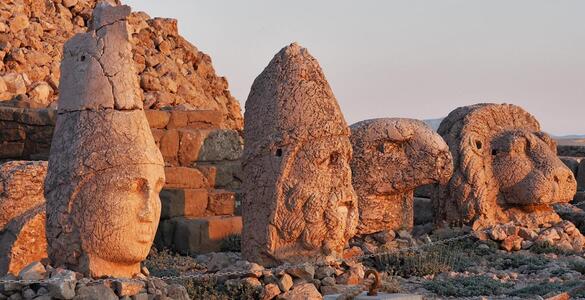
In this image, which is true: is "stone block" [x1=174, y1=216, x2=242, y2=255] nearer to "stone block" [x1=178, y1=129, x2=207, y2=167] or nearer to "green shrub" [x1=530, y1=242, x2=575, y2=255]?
"stone block" [x1=178, y1=129, x2=207, y2=167]

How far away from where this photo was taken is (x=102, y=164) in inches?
305

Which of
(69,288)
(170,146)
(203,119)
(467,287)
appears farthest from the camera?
(203,119)

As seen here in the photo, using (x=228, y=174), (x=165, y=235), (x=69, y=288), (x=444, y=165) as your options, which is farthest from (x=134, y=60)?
(x=69, y=288)

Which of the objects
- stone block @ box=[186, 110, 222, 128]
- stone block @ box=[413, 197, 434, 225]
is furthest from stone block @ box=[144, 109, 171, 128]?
stone block @ box=[413, 197, 434, 225]

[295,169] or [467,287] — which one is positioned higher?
[295,169]

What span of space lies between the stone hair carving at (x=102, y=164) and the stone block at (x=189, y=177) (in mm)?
4958

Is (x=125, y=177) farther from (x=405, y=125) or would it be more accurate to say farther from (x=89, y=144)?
(x=405, y=125)

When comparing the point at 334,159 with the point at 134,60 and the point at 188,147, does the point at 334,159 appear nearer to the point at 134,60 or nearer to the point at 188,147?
the point at 188,147

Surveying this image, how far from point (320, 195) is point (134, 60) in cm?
1412

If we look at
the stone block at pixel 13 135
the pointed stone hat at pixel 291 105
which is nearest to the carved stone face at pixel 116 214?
the pointed stone hat at pixel 291 105

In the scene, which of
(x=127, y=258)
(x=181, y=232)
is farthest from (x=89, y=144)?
(x=181, y=232)

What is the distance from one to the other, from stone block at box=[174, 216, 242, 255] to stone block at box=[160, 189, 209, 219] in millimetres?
405

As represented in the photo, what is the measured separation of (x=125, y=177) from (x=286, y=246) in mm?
2027

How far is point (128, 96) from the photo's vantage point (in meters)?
8.02
